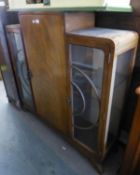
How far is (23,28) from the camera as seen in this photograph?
1472mm

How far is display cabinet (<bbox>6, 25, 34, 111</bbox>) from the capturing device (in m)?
1.73

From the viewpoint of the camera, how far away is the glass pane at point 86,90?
3.85 feet

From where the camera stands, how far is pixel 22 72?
200 centimetres

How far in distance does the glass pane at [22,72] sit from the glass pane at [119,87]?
44.1 inches

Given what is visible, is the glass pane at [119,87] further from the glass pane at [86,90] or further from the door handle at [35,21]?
the door handle at [35,21]

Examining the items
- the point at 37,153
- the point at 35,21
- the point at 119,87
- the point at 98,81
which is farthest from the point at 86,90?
the point at 37,153

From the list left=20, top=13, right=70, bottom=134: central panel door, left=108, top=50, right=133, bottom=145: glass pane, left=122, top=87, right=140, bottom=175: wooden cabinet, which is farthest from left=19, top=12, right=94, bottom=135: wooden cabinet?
left=122, top=87, right=140, bottom=175: wooden cabinet

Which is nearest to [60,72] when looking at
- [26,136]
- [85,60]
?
[85,60]

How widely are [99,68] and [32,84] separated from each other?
3.11 feet

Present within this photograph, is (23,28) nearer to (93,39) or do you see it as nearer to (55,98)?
(55,98)

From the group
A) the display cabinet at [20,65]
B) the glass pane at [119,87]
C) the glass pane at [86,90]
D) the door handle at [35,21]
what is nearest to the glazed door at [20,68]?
the display cabinet at [20,65]

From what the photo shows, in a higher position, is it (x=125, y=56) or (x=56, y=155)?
(x=125, y=56)

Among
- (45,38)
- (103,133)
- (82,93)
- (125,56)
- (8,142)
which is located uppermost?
(45,38)

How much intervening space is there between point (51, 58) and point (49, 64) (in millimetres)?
77
